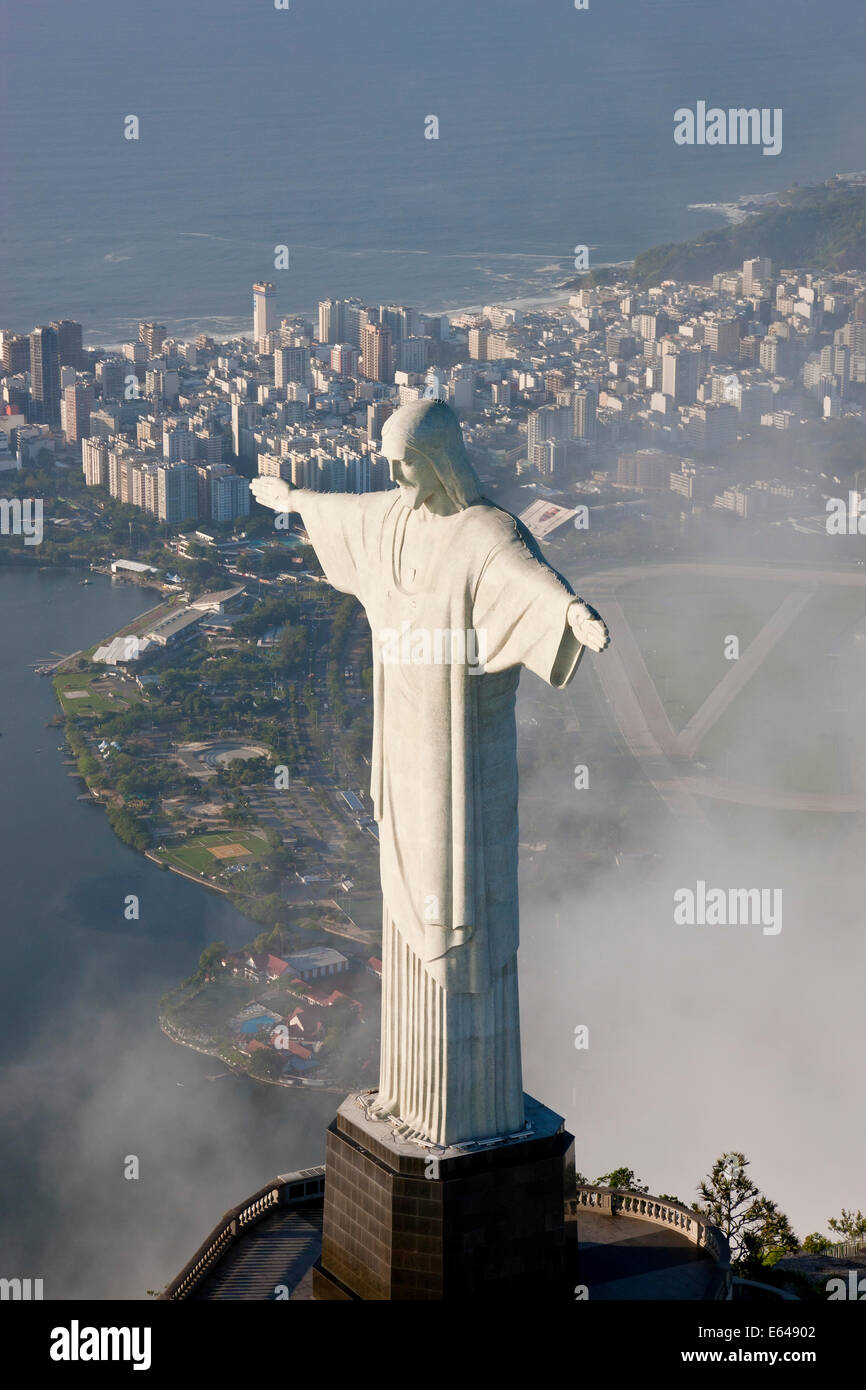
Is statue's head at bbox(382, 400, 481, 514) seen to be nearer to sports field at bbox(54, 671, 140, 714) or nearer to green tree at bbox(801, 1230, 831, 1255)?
green tree at bbox(801, 1230, 831, 1255)

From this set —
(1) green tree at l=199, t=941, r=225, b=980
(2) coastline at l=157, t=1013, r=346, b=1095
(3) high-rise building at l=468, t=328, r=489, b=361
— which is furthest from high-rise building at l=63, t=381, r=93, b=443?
(2) coastline at l=157, t=1013, r=346, b=1095

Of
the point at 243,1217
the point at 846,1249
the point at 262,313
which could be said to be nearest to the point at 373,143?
the point at 262,313

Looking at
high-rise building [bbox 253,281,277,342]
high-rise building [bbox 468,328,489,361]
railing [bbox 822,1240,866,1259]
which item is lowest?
railing [bbox 822,1240,866,1259]

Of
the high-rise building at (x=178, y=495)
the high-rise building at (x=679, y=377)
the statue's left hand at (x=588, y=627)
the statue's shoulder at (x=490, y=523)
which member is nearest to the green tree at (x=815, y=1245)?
the statue's shoulder at (x=490, y=523)

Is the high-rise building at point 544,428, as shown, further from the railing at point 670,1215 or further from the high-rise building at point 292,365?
the railing at point 670,1215

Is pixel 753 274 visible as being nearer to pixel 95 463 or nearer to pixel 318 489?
pixel 95 463

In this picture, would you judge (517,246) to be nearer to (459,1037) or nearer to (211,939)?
(211,939)
